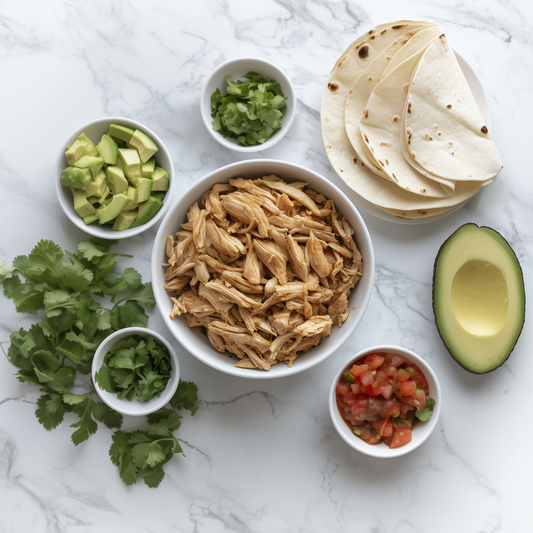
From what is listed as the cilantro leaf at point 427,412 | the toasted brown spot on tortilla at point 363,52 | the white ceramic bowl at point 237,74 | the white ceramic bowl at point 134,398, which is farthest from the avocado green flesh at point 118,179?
the cilantro leaf at point 427,412

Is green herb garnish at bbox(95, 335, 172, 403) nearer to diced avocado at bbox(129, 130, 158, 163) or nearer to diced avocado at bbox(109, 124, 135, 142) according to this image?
diced avocado at bbox(129, 130, 158, 163)

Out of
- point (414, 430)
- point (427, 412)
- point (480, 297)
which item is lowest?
point (414, 430)

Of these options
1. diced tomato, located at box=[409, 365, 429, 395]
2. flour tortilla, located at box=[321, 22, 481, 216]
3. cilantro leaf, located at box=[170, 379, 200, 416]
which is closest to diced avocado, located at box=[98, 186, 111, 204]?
cilantro leaf, located at box=[170, 379, 200, 416]

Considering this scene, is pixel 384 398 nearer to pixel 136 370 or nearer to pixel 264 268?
pixel 264 268

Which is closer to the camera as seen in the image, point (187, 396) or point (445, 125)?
point (445, 125)

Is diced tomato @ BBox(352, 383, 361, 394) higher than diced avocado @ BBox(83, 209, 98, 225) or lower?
lower

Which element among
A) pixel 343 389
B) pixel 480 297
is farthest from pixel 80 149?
pixel 480 297

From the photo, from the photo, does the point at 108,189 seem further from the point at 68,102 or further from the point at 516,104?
the point at 516,104

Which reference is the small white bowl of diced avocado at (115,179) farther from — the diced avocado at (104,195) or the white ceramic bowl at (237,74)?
the white ceramic bowl at (237,74)
